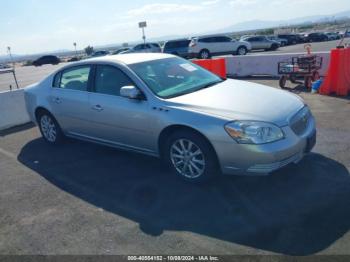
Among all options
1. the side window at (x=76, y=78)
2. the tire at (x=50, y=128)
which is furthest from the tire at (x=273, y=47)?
the side window at (x=76, y=78)

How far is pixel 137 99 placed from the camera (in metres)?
4.72

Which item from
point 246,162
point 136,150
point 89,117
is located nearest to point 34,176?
point 89,117

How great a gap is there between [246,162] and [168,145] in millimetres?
1075

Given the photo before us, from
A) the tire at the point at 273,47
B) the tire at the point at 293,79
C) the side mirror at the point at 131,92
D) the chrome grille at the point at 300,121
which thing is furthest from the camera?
the tire at the point at 273,47

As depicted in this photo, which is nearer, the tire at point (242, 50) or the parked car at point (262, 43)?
the tire at point (242, 50)

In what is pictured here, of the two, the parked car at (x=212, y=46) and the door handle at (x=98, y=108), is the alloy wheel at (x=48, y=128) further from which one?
the parked car at (x=212, y=46)

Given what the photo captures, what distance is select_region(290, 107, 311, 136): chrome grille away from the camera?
4145 millimetres

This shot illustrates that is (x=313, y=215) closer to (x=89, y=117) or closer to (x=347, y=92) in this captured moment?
(x=89, y=117)

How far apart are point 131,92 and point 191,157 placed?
117 centimetres

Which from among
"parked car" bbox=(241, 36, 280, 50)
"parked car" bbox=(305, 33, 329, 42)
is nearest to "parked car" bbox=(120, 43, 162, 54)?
"parked car" bbox=(241, 36, 280, 50)

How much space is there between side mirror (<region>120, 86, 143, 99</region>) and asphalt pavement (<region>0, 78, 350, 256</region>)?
3.65 ft

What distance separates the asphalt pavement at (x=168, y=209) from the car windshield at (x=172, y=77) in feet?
3.82

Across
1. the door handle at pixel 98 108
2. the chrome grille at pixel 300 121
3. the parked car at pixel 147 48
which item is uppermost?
the parked car at pixel 147 48

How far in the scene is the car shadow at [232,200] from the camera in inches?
130
